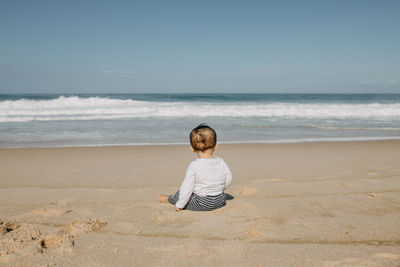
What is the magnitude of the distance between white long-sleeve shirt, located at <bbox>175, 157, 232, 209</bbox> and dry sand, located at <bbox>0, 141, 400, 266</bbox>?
21 cm

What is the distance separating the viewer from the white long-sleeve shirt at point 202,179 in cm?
333

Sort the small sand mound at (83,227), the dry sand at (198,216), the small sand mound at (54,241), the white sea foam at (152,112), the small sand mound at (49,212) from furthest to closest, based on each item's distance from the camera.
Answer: the white sea foam at (152,112), the small sand mound at (49,212), the small sand mound at (83,227), the small sand mound at (54,241), the dry sand at (198,216)

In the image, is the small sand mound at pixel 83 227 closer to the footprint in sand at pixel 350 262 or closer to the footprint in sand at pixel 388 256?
the footprint in sand at pixel 350 262

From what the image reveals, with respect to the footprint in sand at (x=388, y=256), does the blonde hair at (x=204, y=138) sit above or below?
above

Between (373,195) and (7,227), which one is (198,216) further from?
(373,195)

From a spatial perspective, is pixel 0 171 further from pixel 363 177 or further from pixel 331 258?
pixel 363 177

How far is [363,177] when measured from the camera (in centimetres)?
493

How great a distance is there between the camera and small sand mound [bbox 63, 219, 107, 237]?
9.09ft

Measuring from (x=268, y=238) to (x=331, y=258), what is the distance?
53 cm

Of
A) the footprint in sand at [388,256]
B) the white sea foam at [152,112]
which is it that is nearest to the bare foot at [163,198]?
the footprint in sand at [388,256]

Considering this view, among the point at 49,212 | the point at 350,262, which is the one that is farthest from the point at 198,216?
the point at 49,212

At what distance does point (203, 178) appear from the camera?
11.0ft

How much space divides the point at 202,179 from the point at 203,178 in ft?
0.06

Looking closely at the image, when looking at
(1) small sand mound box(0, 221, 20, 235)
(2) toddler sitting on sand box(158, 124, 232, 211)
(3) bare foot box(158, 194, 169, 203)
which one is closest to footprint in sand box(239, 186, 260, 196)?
(2) toddler sitting on sand box(158, 124, 232, 211)
